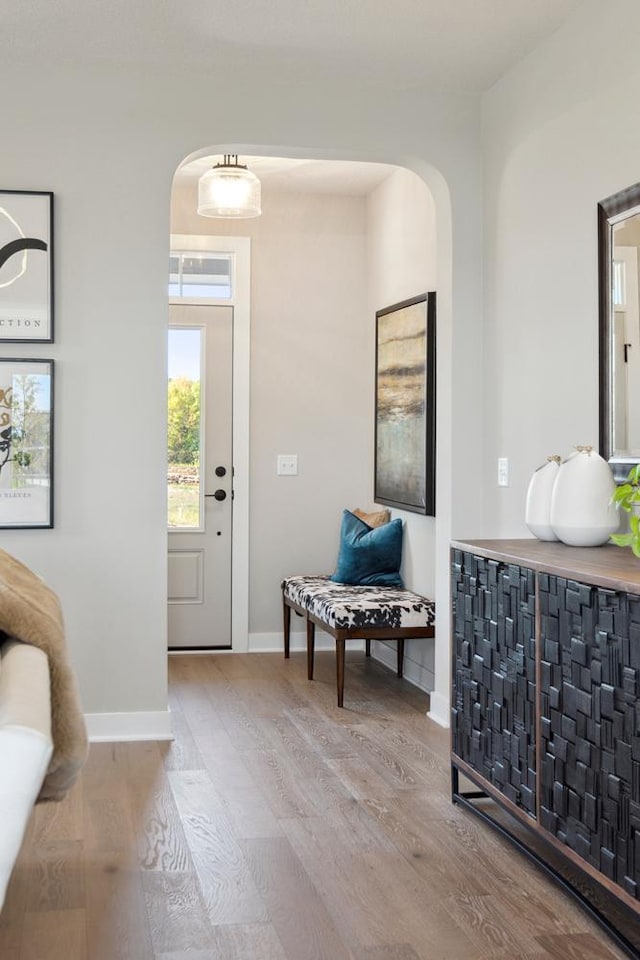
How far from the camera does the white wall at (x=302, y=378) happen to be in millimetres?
6414

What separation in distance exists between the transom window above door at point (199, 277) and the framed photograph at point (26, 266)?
78.0 inches

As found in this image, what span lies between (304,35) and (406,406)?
2130mm

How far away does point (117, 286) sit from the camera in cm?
444

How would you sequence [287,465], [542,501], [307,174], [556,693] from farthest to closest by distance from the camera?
[287,465] → [307,174] → [542,501] → [556,693]

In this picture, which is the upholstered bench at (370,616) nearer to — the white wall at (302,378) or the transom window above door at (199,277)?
the white wall at (302,378)

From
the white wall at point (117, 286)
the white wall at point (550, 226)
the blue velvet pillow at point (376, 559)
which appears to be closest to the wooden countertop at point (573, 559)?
the white wall at point (550, 226)

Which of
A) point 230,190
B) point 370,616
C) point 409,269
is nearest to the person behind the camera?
point 370,616

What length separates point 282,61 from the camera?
14.3ft

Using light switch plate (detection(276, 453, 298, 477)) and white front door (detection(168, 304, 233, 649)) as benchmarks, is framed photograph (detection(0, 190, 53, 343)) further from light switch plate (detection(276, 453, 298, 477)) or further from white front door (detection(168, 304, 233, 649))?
light switch plate (detection(276, 453, 298, 477))

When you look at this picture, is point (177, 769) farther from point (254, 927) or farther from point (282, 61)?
point (282, 61)

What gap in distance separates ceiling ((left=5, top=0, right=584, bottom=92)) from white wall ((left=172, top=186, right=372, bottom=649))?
1947mm

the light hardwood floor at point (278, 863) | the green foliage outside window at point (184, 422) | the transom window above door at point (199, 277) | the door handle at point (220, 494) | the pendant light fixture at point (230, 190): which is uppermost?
the pendant light fixture at point (230, 190)

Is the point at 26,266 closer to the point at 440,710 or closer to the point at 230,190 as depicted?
the point at 230,190

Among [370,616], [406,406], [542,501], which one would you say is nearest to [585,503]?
[542,501]
